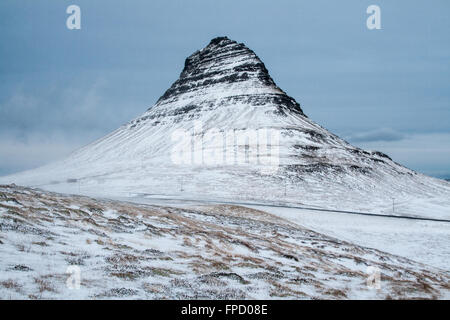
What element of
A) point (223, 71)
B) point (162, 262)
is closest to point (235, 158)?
point (162, 262)

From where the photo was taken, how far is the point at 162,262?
11727mm

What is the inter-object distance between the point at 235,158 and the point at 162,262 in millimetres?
86113

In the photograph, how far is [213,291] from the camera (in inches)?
373

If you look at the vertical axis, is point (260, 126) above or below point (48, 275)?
above

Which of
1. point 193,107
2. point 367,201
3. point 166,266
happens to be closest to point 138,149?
point 193,107

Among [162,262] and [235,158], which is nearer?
[162,262]

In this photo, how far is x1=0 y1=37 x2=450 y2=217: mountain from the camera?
220 feet

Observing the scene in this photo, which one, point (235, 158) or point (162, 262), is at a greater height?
point (235, 158)

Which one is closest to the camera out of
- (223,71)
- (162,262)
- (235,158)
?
(162,262)

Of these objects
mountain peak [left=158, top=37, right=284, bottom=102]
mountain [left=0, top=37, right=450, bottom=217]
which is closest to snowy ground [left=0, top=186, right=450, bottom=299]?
mountain [left=0, top=37, right=450, bottom=217]

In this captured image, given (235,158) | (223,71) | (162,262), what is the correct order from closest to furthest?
(162,262), (235,158), (223,71)

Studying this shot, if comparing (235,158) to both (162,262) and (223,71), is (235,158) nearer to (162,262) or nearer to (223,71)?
(162,262)
